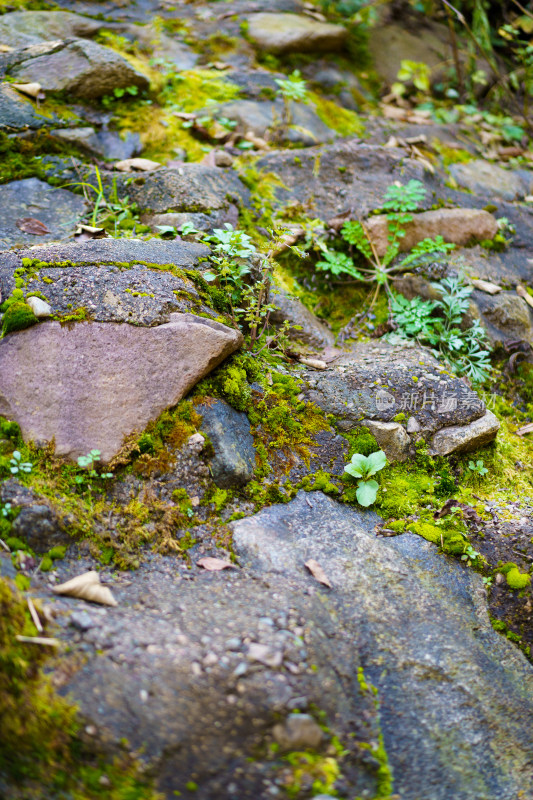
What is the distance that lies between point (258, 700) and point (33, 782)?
71 cm

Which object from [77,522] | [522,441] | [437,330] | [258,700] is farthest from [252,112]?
[258,700]

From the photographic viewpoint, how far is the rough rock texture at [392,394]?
2.93 meters

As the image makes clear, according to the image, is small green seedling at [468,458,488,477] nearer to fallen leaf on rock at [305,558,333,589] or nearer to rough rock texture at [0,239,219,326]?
fallen leaf on rock at [305,558,333,589]

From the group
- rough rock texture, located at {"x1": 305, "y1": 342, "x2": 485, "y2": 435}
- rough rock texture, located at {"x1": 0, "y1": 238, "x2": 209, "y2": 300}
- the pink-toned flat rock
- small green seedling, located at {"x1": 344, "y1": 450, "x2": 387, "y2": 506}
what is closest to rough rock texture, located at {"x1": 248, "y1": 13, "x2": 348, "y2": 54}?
rough rock texture, located at {"x1": 0, "y1": 238, "x2": 209, "y2": 300}

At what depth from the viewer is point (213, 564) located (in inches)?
87.2

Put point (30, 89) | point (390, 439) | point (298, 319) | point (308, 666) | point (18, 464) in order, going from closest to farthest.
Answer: point (308, 666), point (18, 464), point (390, 439), point (298, 319), point (30, 89)

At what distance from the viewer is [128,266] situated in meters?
2.76

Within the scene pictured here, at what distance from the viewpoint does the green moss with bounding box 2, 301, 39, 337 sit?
2.47 m

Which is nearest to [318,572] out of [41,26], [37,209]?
[37,209]

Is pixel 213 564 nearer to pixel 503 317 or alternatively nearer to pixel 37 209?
pixel 37 209

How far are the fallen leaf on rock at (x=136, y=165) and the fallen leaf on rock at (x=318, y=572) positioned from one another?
3.05 metres

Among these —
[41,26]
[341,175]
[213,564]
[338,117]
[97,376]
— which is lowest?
[213,564]

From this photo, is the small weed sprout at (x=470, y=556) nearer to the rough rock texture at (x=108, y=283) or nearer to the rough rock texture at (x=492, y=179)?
the rough rock texture at (x=108, y=283)

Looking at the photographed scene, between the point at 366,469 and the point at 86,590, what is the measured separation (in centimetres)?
142
